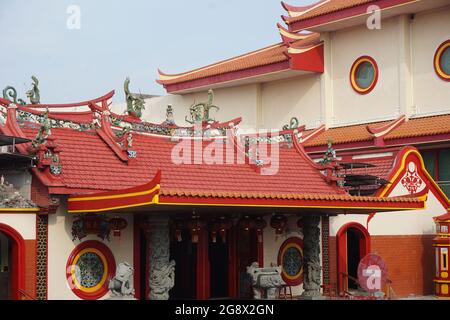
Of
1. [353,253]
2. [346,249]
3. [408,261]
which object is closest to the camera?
[346,249]

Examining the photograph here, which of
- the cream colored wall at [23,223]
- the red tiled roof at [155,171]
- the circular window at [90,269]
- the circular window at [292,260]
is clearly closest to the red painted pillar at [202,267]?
the red tiled roof at [155,171]

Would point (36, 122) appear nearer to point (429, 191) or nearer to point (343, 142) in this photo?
point (429, 191)

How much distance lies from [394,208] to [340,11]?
13377mm

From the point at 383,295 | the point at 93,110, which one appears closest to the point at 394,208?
the point at 383,295

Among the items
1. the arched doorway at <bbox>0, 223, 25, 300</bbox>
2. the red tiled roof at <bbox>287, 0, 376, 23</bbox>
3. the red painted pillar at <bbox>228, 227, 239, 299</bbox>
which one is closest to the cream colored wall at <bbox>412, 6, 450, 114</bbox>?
the red tiled roof at <bbox>287, 0, 376, 23</bbox>

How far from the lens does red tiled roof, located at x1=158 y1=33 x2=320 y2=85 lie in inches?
1517

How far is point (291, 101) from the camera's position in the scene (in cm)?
3906

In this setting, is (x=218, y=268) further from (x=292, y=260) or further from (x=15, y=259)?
(x=15, y=259)

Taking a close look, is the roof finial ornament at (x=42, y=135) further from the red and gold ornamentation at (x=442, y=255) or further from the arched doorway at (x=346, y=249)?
the red and gold ornamentation at (x=442, y=255)

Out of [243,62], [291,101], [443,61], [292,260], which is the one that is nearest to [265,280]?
[292,260]

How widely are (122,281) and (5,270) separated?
3129 mm

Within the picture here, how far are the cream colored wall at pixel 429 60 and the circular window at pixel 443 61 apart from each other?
6.0 inches

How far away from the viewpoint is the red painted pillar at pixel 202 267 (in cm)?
2344

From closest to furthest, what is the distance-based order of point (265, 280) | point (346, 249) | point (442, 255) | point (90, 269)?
point (90, 269) < point (265, 280) < point (346, 249) < point (442, 255)
